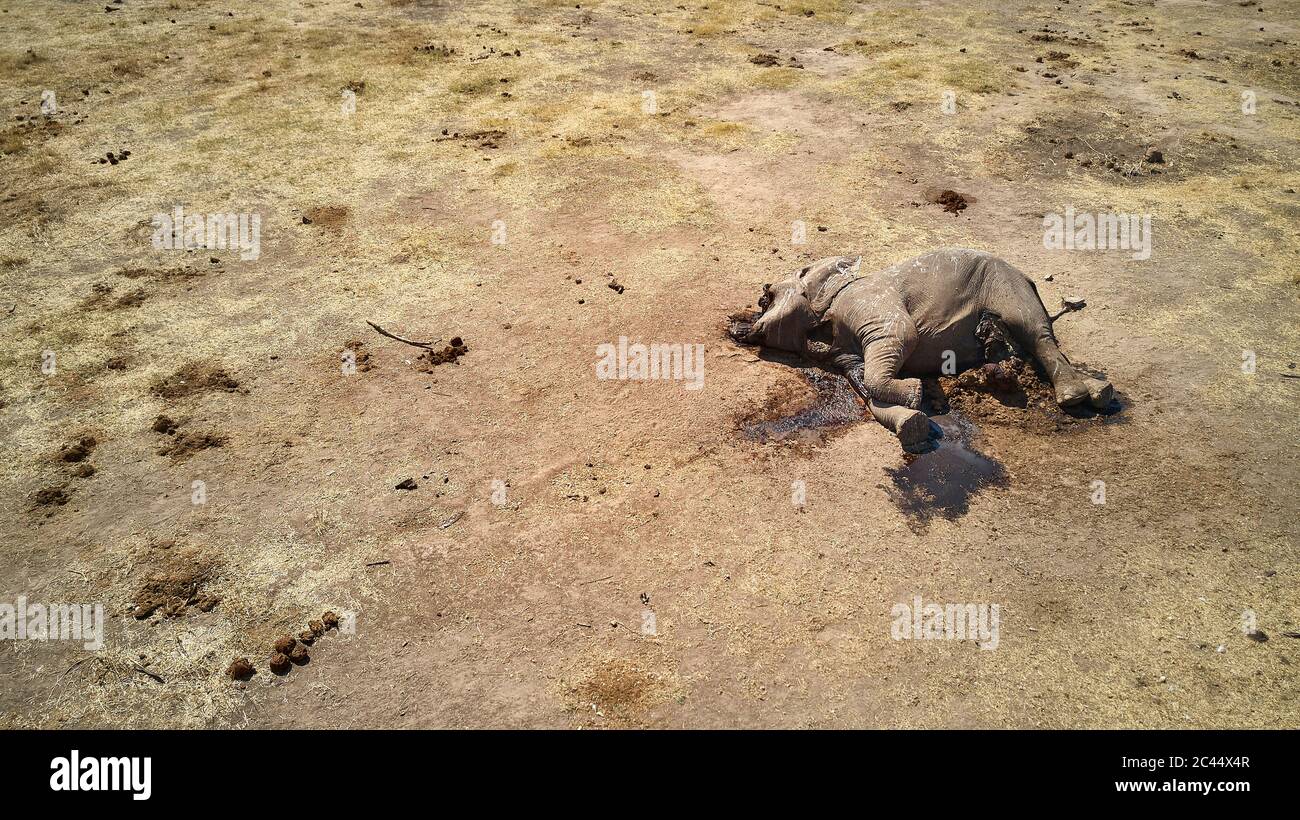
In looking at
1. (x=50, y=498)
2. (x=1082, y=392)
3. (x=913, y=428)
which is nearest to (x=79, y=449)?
(x=50, y=498)

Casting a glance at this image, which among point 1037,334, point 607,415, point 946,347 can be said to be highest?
point 1037,334

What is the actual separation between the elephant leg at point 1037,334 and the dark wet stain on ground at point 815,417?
174 centimetres

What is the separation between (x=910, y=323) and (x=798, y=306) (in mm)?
1162

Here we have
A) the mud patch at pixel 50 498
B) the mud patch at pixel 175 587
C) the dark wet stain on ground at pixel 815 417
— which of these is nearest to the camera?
the mud patch at pixel 175 587

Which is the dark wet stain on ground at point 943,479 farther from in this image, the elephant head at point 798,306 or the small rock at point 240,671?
the small rock at point 240,671

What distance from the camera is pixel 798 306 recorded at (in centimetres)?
846

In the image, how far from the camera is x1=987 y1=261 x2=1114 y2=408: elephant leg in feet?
25.0

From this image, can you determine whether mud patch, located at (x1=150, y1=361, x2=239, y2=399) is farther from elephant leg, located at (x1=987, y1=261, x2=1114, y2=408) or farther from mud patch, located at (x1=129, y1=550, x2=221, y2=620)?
→ elephant leg, located at (x1=987, y1=261, x2=1114, y2=408)

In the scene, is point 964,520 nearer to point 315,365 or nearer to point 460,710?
point 460,710

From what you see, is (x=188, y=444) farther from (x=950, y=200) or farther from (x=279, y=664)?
(x=950, y=200)

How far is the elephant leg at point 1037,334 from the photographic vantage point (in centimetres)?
761

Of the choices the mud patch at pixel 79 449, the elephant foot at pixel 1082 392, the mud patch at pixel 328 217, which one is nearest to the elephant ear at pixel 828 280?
the elephant foot at pixel 1082 392

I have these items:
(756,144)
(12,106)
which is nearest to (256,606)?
(756,144)

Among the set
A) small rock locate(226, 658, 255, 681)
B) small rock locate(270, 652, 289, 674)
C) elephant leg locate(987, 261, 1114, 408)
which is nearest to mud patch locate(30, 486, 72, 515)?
small rock locate(226, 658, 255, 681)
